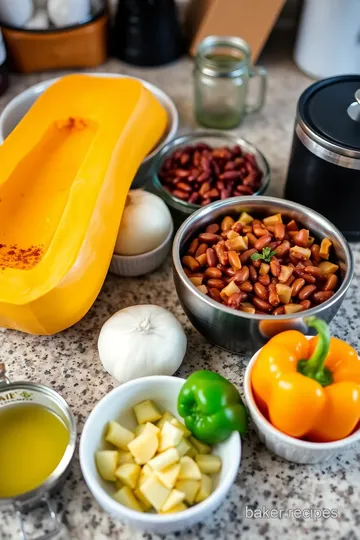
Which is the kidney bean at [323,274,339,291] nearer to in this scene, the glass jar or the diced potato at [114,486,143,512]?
the diced potato at [114,486,143,512]

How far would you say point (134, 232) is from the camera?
921mm

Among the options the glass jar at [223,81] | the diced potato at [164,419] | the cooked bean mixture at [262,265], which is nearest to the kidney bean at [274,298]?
the cooked bean mixture at [262,265]

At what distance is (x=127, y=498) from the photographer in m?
0.67

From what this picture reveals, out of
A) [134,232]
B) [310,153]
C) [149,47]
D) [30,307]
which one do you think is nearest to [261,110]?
[149,47]

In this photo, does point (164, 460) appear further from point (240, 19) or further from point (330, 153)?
point (240, 19)

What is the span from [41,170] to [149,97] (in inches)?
9.7

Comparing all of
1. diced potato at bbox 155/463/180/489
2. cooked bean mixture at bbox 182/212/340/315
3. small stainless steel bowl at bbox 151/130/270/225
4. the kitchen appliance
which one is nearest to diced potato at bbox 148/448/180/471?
diced potato at bbox 155/463/180/489

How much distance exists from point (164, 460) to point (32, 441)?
6.7 inches

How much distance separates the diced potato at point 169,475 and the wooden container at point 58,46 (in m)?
0.97

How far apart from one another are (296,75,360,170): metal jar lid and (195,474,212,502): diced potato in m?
0.50

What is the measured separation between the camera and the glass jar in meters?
1.15

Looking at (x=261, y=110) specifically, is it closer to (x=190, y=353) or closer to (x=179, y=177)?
(x=179, y=177)

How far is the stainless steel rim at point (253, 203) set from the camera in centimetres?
77

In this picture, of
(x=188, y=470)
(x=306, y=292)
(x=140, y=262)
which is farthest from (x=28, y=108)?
(x=188, y=470)
